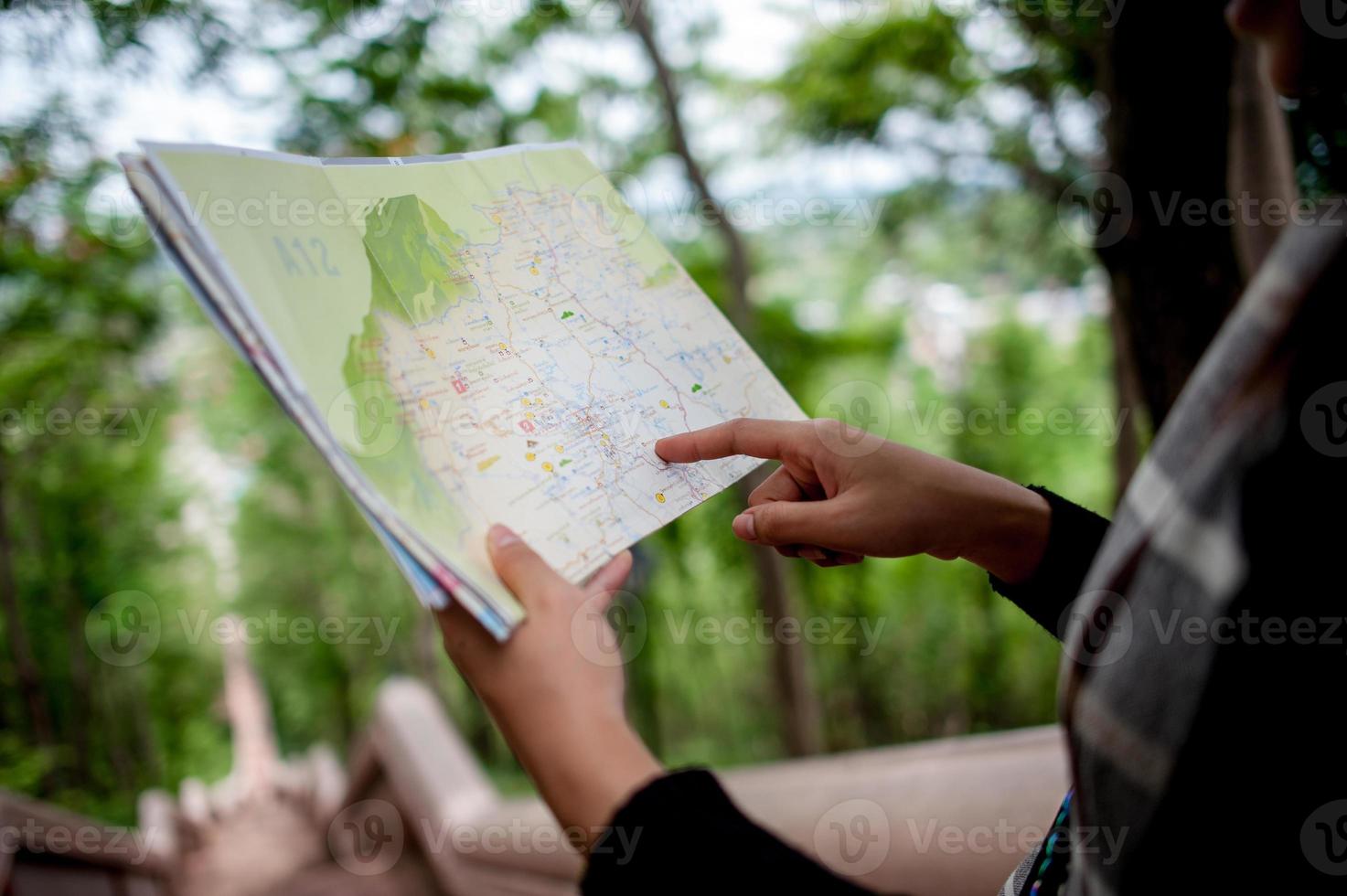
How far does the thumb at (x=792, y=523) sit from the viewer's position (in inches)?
41.0

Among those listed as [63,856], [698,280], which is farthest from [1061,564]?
[698,280]

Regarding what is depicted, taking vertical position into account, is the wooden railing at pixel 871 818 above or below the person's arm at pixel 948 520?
below

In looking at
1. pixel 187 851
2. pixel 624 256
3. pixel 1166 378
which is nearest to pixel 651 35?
pixel 1166 378

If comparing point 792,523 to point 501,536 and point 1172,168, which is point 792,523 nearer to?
point 501,536

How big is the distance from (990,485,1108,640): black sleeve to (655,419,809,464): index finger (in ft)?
1.15

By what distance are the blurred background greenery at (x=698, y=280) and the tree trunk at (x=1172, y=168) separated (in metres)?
0.25

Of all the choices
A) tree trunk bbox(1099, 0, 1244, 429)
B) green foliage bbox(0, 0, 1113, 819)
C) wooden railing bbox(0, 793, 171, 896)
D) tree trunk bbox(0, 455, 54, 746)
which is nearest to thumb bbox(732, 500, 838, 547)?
green foliage bbox(0, 0, 1113, 819)

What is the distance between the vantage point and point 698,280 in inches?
279

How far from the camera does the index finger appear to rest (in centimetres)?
112

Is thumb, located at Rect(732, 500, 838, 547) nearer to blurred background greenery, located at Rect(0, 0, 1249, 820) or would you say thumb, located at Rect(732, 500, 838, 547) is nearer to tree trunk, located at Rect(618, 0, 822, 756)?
blurred background greenery, located at Rect(0, 0, 1249, 820)

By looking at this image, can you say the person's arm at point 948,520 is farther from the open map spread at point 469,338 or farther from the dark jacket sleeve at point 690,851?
the dark jacket sleeve at point 690,851

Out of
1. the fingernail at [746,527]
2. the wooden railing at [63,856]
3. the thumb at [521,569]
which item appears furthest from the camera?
the wooden railing at [63,856]

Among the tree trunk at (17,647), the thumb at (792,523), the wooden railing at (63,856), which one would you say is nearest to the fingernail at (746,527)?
the thumb at (792,523)

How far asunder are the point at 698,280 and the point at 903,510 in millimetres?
6281
